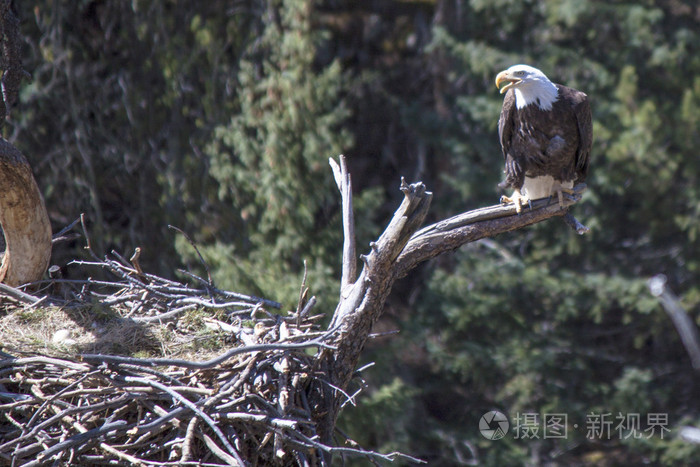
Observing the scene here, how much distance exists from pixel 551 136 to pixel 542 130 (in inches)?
2.8

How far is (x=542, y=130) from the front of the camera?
549 centimetres

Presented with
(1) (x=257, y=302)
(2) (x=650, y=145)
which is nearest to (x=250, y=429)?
(1) (x=257, y=302)

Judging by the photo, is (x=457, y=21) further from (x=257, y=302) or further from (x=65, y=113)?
(x=257, y=302)

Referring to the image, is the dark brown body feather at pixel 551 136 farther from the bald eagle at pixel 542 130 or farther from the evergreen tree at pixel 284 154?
the evergreen tree at pixel 284 154

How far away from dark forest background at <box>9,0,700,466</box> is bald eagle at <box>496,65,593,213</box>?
142 inches

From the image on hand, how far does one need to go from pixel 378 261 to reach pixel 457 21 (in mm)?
8933

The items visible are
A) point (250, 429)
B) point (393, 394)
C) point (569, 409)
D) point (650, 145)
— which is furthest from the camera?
point (569, 409)

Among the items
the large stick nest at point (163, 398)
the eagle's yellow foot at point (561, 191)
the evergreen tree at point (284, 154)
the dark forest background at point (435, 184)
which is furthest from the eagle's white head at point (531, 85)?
the evergreen tree at point (284, 154)

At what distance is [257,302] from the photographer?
4.43m

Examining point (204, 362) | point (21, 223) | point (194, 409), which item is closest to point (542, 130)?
point (204, 362)

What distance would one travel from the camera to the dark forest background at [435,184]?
9422 mm

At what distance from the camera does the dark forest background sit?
9.42m

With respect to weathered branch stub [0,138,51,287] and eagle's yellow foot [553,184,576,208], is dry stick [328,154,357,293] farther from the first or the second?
weathered branch stub [0,138,51,287]

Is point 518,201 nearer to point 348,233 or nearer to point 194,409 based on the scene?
point 348,233
